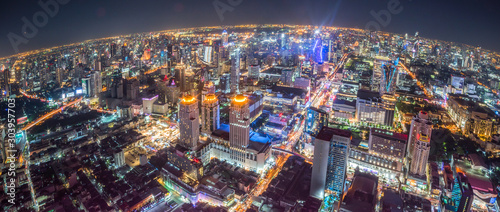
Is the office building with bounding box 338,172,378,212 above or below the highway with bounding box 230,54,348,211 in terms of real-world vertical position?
above

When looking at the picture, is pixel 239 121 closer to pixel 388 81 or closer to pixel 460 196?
pixel 460 196

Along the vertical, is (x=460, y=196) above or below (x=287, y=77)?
below

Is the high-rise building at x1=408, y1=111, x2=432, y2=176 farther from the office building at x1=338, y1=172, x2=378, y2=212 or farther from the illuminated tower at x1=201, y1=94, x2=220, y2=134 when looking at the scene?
the illuminated tower at x1=201, y1=94, x2=220, y2=134

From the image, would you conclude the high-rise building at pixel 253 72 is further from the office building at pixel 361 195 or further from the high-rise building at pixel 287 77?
the office building at pixel 361 195

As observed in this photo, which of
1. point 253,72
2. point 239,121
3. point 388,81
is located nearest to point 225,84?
point 253,72

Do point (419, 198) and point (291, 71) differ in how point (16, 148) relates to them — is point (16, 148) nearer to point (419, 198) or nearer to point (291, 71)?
point (419, 198)

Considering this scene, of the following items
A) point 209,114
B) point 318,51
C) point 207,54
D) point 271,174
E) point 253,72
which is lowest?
point 271,174

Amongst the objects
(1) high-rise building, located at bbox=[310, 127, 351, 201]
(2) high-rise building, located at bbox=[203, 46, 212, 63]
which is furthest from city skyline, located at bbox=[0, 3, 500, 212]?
(2) high-rise building, located at bbox=[203, 46, 212, 63]
